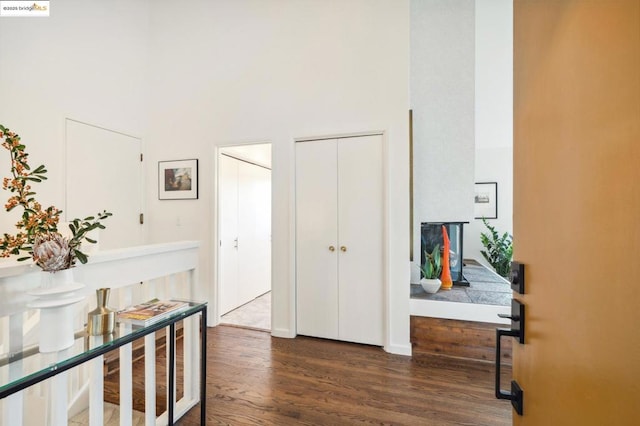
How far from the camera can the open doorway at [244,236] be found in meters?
3.57

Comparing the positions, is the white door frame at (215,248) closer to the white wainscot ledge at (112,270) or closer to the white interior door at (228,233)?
the white interior door at (228,233)

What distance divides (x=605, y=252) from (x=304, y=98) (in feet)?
9.36

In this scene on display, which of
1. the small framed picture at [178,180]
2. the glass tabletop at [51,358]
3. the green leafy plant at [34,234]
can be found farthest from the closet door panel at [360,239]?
the green leafy plant at [34,234]

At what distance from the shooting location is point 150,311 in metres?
1.48

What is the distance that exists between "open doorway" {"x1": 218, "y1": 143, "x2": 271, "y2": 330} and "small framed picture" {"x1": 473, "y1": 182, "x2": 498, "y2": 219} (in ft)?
11.3

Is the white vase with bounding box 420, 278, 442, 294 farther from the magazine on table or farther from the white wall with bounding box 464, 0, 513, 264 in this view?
the magazine on table

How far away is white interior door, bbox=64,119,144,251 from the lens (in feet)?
9.45

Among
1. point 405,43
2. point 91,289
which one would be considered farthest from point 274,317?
point 405,43

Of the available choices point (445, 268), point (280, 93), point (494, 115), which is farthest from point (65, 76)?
point (494, 115)

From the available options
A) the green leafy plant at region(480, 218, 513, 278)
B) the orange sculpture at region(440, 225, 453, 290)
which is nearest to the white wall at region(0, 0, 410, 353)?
the orange sculpture at region(440, 225, 453, 290)

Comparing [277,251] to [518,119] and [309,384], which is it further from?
[518,119]

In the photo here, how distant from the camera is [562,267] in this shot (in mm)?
694

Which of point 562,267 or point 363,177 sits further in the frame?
point 363,177

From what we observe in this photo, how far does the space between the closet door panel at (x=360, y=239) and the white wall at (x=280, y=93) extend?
0.40 feet
